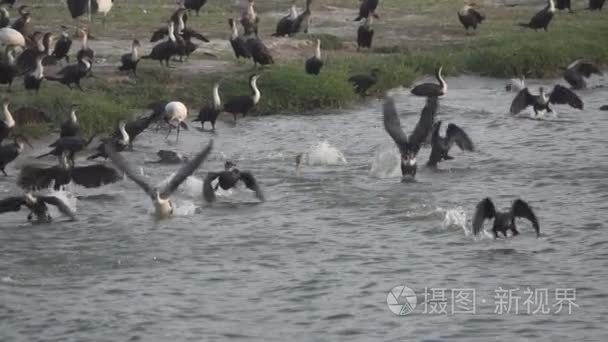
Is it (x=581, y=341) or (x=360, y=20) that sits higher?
(x=360, y=20)

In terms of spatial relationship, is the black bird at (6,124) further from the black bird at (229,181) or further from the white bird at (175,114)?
the black bird at (229,181)

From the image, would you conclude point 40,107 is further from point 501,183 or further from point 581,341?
point 581,341

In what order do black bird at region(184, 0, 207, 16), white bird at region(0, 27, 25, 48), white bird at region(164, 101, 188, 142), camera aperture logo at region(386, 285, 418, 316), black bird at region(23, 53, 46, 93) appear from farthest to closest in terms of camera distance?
1. black bird at region(184, 0, 207, 16)
2. white bird at region(0, 27, 25, 48)
3. black bird at region(23, 53, 46, 93)
4. white bird at region(164, 101, 188, 142)
5. camera aperture logo at region(386, 285, 418, 316)

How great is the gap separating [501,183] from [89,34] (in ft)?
28.0

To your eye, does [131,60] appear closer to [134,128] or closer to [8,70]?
[8,70]

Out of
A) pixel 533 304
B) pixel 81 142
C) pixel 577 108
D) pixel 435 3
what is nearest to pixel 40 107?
pixel 81 142

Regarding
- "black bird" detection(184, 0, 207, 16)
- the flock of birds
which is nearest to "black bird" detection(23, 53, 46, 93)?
Result: the flock of birds

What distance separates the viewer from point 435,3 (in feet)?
87.9

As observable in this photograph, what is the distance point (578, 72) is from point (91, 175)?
29.1 ft

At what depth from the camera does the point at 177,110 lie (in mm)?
15859

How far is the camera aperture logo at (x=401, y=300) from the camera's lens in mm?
10030

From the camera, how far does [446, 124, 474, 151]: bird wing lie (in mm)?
14891

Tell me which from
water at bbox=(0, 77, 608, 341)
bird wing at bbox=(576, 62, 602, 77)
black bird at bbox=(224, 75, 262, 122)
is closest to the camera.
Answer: water at bbox=(0, 77, 608, 341)

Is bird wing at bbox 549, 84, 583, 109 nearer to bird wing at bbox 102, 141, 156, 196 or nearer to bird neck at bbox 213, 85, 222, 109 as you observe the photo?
bird neck at bbox 213, 85, 222, 109
